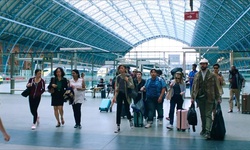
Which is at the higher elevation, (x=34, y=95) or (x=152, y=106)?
(x=34, y=95)

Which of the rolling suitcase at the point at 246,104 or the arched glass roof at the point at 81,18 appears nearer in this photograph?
the rolling suitcase at the point at 246,104

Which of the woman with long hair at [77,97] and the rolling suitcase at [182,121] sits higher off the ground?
the woman with long hair at [77,97]

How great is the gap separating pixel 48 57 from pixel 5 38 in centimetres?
2253

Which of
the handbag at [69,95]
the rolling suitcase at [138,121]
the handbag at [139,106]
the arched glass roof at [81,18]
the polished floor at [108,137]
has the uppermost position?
the arched glass roof at [81,18]

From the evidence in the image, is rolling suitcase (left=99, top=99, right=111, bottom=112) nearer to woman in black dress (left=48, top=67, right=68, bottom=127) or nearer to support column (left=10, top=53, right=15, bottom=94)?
woman in black dress (left=48, top=67, right=68, bottom=127)

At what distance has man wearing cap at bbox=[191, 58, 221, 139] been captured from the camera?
7238 mm

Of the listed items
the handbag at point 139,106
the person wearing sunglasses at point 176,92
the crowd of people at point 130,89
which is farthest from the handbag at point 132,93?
A: the person wearing sunglasses at point 176,92

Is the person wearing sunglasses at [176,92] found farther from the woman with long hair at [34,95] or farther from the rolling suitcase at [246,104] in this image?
the rolling suitcase at [246,104]

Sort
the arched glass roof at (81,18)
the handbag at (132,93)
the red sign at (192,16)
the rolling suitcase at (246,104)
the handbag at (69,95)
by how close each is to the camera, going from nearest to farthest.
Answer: the handbag at (132,93), the handbag at (69,95), the rolling suitcase at (246,104), the red sign at (192,16), the arched glass roof at (81,18)

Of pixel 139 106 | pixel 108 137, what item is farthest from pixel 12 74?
pixel 108 137

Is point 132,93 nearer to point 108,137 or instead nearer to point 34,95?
point 108,137

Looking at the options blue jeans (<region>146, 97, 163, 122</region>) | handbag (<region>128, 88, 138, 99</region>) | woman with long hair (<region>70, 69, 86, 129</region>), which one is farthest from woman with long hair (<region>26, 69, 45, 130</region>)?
blue jeans (<region>146, 97, 163, 122</region>)

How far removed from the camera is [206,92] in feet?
23.8

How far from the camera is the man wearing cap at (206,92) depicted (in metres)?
7.24
